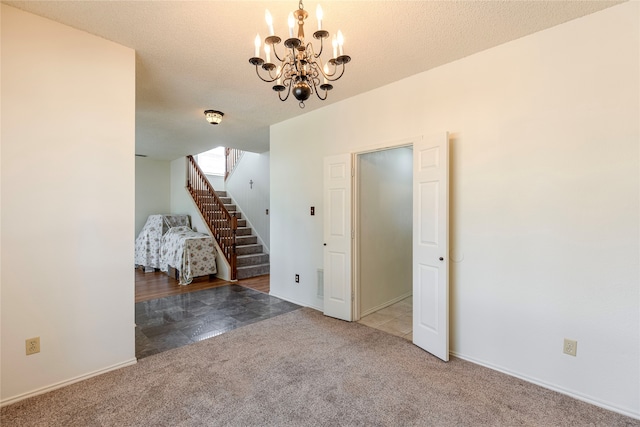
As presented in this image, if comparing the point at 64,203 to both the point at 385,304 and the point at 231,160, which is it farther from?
the point at 231,160

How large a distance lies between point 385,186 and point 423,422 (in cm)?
281

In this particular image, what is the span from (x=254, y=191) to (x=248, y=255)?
1655 millimetres

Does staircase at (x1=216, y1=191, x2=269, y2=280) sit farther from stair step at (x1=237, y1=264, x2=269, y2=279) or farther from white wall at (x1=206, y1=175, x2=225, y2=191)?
white wall at (x1=206, y1=175, x2=225, y2=191)

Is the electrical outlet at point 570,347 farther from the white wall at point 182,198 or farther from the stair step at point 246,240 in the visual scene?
the white wall at point 182,198

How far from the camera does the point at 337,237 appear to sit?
12.0 ft

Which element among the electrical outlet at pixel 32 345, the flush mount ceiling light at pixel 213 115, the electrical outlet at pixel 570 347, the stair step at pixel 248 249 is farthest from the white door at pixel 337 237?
the stair step at pixel 248 249

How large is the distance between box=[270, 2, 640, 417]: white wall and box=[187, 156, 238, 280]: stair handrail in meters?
4.02

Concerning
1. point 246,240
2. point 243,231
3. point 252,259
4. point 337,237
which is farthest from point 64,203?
point 243,231

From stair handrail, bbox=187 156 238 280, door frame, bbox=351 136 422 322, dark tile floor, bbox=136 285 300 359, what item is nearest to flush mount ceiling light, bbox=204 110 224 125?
door frame, bbox=351 136 422 322

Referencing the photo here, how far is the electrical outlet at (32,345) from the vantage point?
208 centimetres

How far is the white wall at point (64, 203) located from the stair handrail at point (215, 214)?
10.1 feet

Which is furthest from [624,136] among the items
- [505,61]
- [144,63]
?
[144,63]

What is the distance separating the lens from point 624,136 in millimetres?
1957

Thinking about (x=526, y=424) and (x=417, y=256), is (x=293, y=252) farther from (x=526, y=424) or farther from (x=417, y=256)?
(x=526, y=424)
